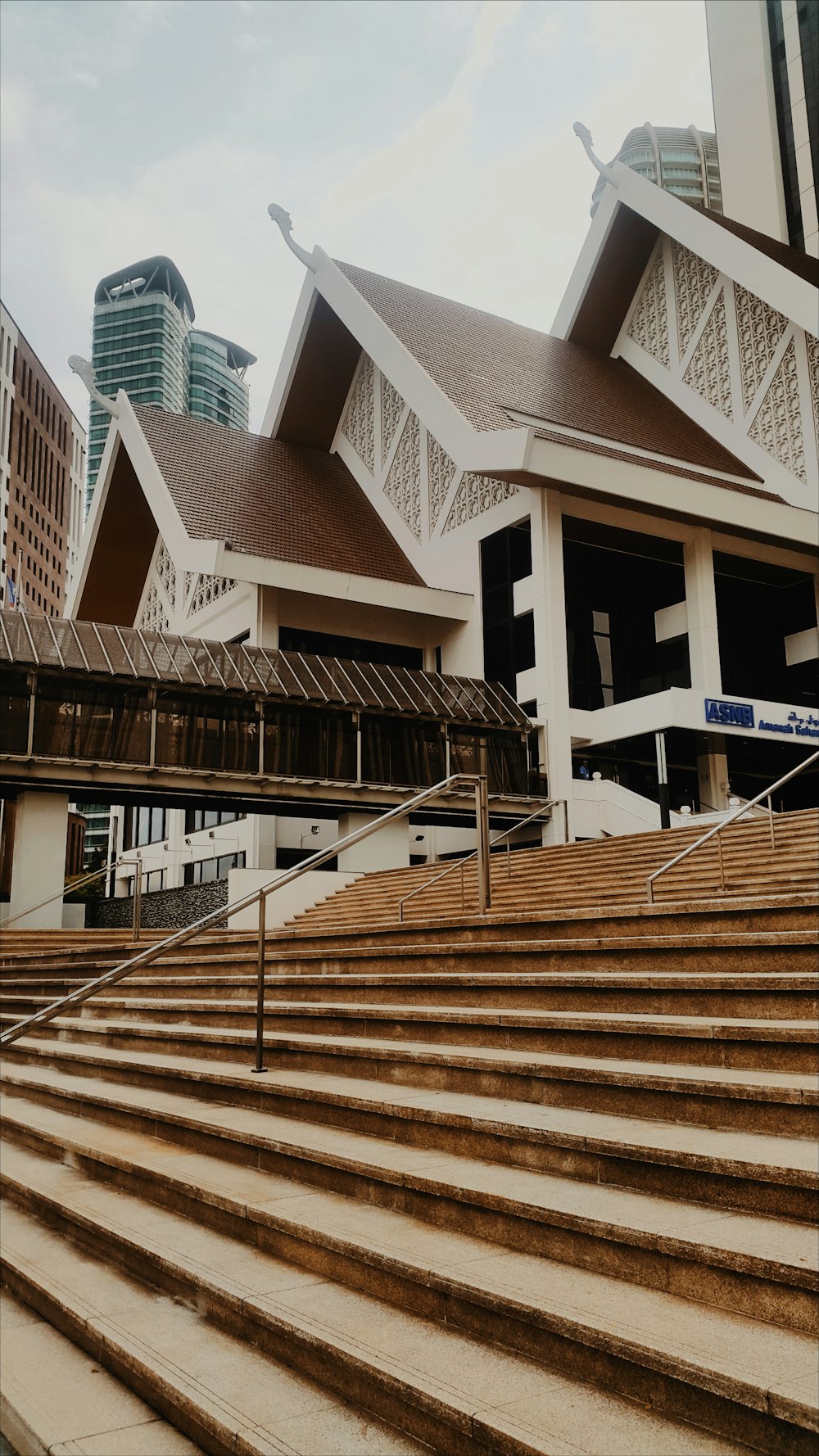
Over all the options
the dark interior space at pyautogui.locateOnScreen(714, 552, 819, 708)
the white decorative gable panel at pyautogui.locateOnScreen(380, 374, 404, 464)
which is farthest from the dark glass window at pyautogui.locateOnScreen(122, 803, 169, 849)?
the dark interior space at pyautogui.locateOnScreen(714, 552, 819, 708)

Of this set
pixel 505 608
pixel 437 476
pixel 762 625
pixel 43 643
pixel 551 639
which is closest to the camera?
pixel 43 643

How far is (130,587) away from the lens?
34.2 metres

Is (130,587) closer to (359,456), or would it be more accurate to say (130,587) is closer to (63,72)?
(359,456)

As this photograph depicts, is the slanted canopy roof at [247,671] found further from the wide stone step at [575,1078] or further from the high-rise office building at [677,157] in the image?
the high-rise office building at [677,157]

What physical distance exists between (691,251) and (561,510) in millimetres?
9147

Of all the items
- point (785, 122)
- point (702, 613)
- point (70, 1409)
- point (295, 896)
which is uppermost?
point (785, 122)

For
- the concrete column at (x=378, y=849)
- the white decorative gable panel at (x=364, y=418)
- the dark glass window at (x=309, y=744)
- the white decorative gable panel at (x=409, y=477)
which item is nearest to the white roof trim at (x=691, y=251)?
the white decorative gable panel at (x=364, y=418)

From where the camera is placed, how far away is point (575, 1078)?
420 centimetres

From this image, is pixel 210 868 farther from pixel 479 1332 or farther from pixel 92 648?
pixel 479 1332

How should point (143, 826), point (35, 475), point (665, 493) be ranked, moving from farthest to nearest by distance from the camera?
point (35, 475)
point (143, 826)
point (665, 493)

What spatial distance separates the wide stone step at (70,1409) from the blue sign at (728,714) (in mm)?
19101

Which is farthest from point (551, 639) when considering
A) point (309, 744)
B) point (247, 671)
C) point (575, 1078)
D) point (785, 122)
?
point (785, 122)

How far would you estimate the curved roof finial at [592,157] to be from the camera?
94.8 feet

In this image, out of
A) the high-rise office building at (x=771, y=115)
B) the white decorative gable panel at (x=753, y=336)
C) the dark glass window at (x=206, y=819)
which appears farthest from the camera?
the high-rise office building at (x=771, y=115)
